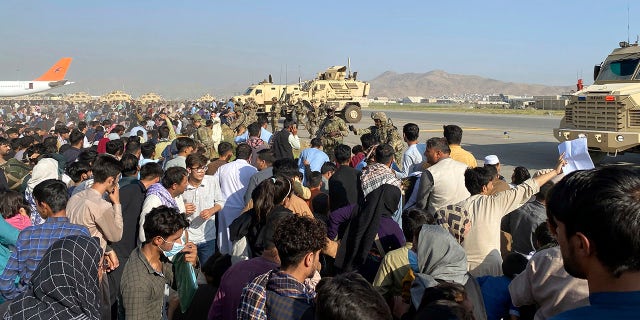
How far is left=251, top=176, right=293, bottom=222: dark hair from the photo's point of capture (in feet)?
13.4

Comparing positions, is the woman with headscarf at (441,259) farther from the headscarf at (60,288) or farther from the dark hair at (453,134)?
the dark hair at (453,134)

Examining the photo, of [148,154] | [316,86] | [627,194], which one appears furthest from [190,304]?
[316,86]

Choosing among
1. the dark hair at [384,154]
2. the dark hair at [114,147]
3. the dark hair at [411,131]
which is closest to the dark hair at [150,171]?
the dark hair at [384,154]

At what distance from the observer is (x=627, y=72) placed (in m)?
13.1

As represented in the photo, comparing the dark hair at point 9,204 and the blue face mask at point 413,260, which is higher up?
the dark hair at point 9,204

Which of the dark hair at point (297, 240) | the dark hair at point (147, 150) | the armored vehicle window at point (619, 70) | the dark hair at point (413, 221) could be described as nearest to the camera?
the dark hair at point (297, 240)

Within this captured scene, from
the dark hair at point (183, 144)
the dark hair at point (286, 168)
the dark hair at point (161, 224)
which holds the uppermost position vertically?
the dark hair at point (183, 144)

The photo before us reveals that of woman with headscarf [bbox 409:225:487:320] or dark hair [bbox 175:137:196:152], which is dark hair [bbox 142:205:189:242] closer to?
woman with headscarf [bbox 409:225:487:320]

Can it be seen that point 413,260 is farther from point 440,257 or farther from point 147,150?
point 147,150

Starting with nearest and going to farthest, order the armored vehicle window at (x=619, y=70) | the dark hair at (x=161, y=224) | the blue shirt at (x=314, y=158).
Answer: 1. the dark hair at (x=161, y=224)
2. the blue shirt at (x=314, y=158)
3. the armored vehicle window at (x=619, y=70)

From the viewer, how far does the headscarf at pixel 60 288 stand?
2.85 metres

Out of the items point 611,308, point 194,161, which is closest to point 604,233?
point 611,308

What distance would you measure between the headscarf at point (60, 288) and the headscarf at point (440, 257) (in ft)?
5.96

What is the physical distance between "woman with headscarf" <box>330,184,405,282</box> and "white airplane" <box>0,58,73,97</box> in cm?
5919
